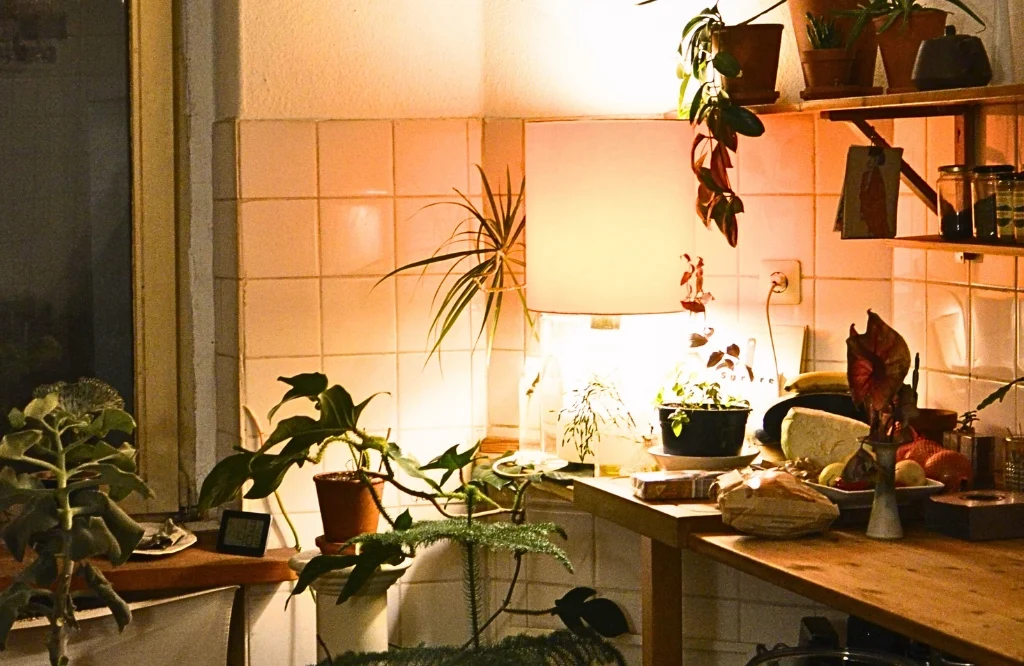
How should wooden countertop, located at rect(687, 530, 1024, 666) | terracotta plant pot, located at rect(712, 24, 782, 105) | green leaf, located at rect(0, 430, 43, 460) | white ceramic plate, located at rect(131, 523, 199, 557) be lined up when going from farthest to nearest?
1. white ceramic plate, located at rect(131, 523, 199, 557)
2. terracotta plant pot, located at rect(712, 24, 782, 105)
3. green leaf, located at rect(0, 430, 43, 460)
4. wooden countertop, located at rect(687, 530, 1024, 666)

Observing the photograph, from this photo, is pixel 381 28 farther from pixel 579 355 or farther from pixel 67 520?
pixel 67 520

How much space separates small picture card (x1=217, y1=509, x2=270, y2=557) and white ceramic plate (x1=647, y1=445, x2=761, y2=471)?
0.81 m

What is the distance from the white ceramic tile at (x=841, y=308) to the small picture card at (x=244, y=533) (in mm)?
1127

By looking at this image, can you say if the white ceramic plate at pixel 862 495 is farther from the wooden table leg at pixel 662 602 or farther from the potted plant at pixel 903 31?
the potted plant at pixel 903 31

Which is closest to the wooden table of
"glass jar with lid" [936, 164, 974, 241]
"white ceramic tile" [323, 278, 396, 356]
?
"glass jar with lid" [936, 164, 974, 241]

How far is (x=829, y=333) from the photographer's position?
2520 millimetres

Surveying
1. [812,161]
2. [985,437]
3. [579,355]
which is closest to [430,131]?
[579,355]

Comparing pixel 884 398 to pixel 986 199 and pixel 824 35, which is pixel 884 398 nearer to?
pixel 986 199

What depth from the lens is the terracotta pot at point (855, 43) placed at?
7.45 feet

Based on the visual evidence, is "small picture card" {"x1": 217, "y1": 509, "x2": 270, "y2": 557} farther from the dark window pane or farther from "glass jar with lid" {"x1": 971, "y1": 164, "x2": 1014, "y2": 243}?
"glass jar with lid" {"x1": 971, "y1": 164, "x2": 1014, "y2": 243}

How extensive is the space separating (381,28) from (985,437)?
4.64 feet

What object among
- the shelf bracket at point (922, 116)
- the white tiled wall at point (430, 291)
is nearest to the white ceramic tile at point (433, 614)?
the white tiled wall at point (430, 291)

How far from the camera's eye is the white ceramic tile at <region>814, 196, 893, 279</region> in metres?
2.46

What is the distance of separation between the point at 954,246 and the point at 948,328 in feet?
1.06
